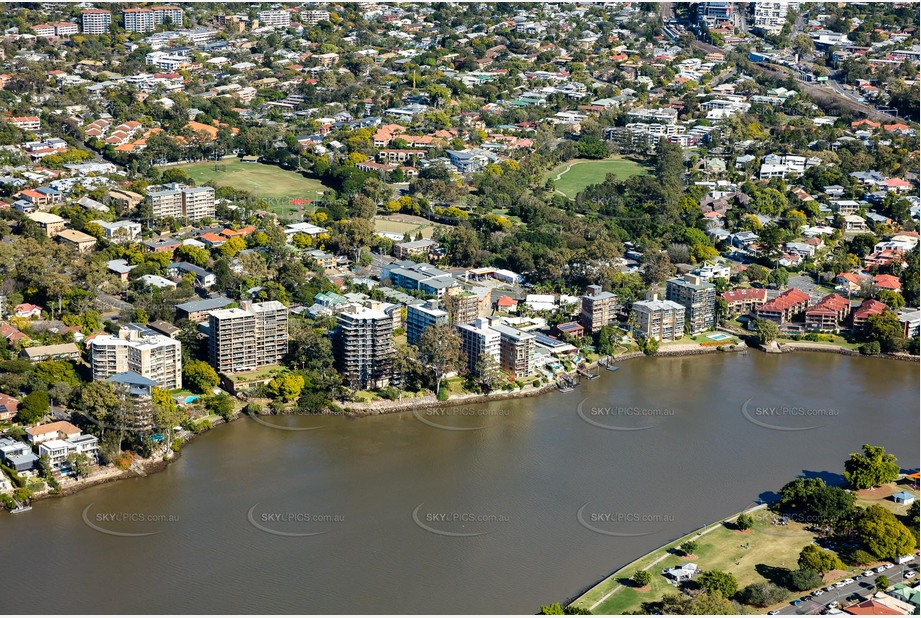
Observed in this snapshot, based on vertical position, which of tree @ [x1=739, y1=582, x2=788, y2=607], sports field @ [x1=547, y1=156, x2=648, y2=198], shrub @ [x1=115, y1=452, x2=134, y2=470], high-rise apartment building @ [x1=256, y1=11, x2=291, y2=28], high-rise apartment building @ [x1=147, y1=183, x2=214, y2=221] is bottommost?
tree @ [x1=739, y1=582, x2=788, y2=607]

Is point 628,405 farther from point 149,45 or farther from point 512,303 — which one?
point 149,45

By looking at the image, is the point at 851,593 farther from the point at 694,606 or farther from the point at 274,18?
the point at 274,18

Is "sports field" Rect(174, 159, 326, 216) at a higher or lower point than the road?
higher

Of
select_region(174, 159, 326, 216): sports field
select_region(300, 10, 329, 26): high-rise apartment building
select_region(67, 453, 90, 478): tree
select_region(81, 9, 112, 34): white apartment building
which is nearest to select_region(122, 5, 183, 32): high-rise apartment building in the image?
select_region(81, 9, 112, 34): white apartment building

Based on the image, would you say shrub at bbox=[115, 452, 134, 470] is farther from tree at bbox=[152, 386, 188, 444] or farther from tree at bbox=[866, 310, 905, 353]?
tree at bbox=[866, 310, 905, 353]

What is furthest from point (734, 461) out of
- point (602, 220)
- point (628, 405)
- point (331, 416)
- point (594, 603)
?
point (602, 220)

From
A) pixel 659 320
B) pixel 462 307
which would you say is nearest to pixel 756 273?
pixel 659 320

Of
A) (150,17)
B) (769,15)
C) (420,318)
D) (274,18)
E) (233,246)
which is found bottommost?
(420,318)
